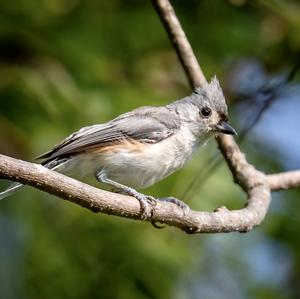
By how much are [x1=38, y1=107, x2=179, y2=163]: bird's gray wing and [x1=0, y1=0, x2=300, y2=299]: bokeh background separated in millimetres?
330

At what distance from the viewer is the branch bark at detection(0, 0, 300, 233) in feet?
8.93

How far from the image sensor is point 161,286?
4551 millimetres

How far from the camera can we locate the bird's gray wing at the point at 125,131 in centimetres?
373

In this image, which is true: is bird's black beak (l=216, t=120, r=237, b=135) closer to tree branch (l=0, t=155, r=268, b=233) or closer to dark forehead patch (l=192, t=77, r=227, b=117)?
dark forehead patch (l=192, t=77, r=227, b=117)

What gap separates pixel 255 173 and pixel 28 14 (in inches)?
69.4

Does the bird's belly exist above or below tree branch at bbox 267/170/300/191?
below

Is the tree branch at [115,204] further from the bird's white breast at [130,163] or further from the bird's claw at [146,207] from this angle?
the bird's white breast at [130,163]

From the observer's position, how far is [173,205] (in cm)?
328

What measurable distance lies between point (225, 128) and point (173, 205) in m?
0.90

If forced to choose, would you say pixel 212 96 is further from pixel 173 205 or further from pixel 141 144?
pixel 173 205

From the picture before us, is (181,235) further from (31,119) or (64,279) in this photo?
(31,119)

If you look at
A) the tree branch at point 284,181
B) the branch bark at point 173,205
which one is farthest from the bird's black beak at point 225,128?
the tree branch at point 284,181

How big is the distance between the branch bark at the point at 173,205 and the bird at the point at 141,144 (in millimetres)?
133

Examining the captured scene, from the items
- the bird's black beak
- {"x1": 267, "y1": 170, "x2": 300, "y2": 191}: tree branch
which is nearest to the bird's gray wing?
the bird's black beak
